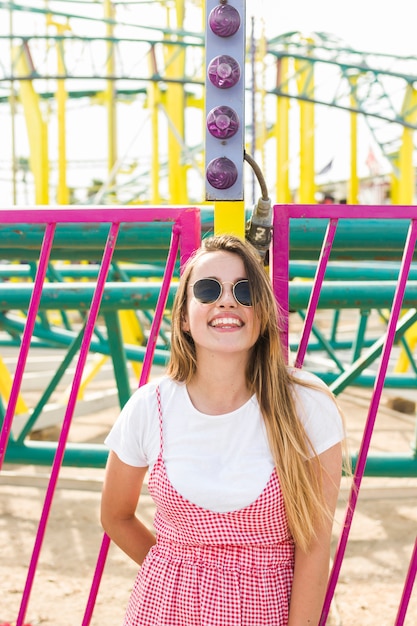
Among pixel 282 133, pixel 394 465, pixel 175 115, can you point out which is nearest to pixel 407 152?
pixel 282 133

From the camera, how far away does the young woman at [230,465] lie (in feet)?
4.76

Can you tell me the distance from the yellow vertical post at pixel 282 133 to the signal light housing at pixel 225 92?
9130mm

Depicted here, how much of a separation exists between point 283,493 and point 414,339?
4.64 meters

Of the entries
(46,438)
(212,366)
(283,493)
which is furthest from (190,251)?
(46,438)

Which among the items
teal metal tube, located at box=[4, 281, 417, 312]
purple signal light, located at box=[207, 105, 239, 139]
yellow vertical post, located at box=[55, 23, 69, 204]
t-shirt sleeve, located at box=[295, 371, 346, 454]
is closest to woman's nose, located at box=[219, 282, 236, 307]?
t-shirt sleeve, located at box=[295, 371, 346, 454]

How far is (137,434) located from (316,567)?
Answer: 45 centimetres

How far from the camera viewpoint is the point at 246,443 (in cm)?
150

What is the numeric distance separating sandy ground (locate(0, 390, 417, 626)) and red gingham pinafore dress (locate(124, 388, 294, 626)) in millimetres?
1314

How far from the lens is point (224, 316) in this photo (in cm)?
153

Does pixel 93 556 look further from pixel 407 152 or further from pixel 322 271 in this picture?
pixel 407 152

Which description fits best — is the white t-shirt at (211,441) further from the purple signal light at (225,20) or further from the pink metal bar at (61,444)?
the purple signal light at (225,20)

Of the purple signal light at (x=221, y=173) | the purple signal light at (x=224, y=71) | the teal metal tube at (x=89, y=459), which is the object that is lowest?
the teal metal tube at (x=89, y=459)

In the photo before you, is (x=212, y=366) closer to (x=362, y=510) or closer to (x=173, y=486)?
(x=173, y=486)

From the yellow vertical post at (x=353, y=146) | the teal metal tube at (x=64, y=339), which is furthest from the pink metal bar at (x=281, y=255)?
the yellow vertical post at (x=353, y=146)
